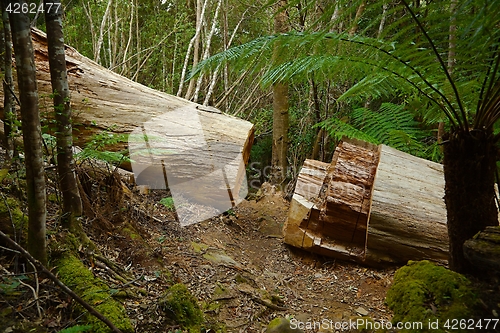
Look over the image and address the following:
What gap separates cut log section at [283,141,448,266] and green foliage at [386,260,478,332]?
4.29 feet

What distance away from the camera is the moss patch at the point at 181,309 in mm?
1834

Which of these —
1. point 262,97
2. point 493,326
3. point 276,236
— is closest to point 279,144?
point 276,236

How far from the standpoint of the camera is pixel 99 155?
2.34 m

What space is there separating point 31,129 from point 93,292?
2.87 feet

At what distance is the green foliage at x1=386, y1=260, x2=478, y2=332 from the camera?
4.34 ft

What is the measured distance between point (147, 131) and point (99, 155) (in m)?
1.57

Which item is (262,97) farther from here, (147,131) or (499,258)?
(499,258)

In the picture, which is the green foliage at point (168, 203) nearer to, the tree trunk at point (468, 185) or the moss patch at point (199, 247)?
the moss patch at point (199, 247)

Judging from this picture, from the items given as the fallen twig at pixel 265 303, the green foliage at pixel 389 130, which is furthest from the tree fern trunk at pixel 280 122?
the fallen twig at pixel 265 303

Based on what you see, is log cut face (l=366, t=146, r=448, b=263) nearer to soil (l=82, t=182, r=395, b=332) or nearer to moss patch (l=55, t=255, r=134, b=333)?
soil (l=82, t=182, r=395, b=332)

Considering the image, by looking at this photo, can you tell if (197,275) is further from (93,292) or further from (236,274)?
(93,292)

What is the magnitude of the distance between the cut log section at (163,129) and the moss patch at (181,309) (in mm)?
2079

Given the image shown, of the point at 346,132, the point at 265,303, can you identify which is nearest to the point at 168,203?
the point at 265,303

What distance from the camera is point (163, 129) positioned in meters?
3.93
